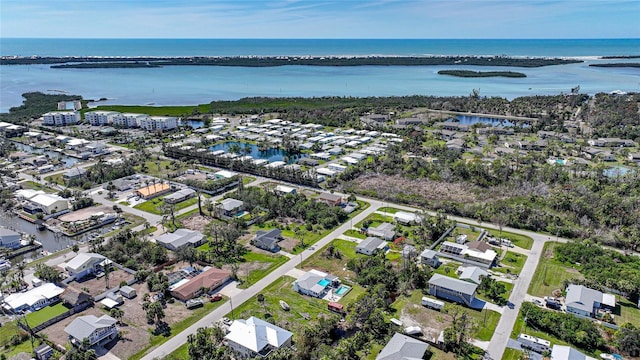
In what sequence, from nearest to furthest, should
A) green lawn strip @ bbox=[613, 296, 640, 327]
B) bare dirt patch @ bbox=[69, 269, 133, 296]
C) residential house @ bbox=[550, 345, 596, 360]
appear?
residential house @ bbox=[550, 345, 596, 360] < green lawn strip @ bbox=[613, 296, 640, 327] < bare dirt patch @ bbox=[69, 269, 133, 296]

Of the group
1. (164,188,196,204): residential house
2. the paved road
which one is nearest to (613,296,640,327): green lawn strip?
the paved road

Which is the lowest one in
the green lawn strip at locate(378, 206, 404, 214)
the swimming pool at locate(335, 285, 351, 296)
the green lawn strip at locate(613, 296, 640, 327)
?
the green lawn strip at locate(613, 296, 640, 327)

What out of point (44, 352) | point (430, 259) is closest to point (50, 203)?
point (44, 352)

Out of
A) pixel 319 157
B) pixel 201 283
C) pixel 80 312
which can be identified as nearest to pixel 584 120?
pixel 319 157

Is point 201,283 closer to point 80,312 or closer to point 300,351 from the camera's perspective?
point 80,312

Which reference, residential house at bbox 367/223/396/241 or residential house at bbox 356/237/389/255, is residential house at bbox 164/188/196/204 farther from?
residential house at bbox 356/237/389/255

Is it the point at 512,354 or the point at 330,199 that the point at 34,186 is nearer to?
the point at 330,199

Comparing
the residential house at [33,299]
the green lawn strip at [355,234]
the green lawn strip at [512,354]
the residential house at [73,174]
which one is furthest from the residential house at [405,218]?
the residential house at [73,174]
